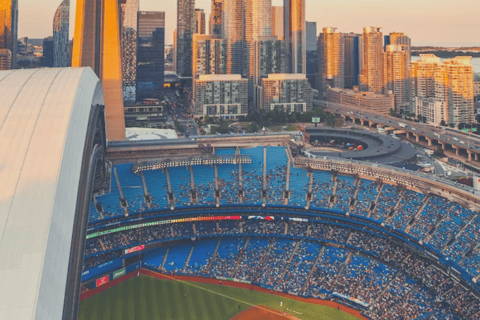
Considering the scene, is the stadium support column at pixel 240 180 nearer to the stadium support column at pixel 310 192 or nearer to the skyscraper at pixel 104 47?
the stadium support column at pixel 310 192

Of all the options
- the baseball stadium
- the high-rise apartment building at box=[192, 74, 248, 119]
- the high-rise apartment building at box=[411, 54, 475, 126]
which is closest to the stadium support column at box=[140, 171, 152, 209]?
the baseball stadium

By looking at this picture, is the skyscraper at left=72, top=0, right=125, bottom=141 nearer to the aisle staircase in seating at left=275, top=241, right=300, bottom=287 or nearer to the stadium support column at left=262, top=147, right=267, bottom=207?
Answer: the stadium support column at left=262, top=147, right=267, bottom=207

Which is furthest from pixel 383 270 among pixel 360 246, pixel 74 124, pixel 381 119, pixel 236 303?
pixel 381 119

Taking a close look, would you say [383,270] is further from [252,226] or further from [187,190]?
[187,190]

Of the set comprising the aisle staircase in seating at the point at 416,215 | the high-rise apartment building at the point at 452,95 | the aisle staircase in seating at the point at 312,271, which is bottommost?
the aisle staircase in seating at the point at 312,271

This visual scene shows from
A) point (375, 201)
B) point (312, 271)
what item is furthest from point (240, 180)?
point (375, 201)

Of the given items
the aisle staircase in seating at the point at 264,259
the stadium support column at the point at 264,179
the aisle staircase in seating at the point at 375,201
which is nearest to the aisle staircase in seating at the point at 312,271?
the aisle staircase in seating at the point at 264,259

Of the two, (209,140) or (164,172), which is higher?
(209,140)
